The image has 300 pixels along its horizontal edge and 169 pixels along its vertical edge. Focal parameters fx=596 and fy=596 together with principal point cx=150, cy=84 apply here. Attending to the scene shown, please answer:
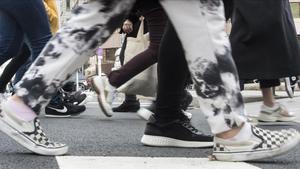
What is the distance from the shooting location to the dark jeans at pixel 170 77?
269cm

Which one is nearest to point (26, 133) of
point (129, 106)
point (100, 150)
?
point (100, 150)

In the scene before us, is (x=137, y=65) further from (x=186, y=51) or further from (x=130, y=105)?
(x=186, y=51)

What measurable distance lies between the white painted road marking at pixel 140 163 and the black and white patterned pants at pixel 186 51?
14cm

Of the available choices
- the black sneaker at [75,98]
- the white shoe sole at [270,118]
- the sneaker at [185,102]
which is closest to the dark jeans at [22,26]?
the black sneaker at [75,98]

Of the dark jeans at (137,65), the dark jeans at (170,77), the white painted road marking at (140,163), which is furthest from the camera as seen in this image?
the dark jeans at (137,65)

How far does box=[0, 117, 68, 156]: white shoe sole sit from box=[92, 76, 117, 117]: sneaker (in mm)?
1844

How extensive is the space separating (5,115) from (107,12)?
22.1 inches

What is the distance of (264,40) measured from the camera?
3.61 metres

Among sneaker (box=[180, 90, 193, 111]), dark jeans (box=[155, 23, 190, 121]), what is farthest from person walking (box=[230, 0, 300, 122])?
dark jeans (box=[155, 23, 190, 121])

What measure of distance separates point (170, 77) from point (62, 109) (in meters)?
2.44

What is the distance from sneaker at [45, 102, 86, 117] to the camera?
4.97 meters

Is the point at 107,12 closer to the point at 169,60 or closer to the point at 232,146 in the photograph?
the point at 169,60

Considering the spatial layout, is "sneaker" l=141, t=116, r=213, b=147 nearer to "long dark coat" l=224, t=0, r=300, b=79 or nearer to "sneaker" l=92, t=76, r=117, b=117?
"long dark coat" l=224, t=0, r=300, b=79

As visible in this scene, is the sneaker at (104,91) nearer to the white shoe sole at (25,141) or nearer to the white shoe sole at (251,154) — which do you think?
the white shoe sole at (25,141)
